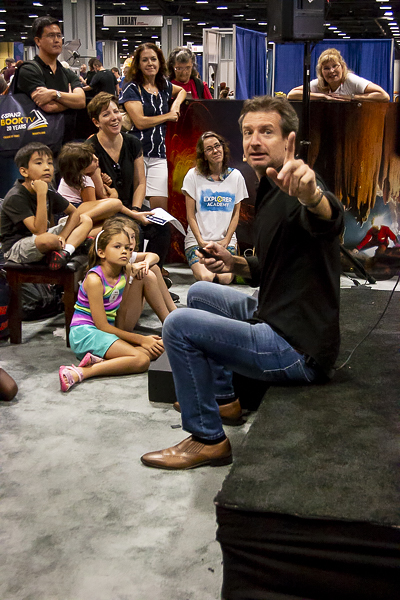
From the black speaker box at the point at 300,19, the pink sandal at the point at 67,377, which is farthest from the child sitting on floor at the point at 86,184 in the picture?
the black speaker box at the point at 300,19

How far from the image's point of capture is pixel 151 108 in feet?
15.9

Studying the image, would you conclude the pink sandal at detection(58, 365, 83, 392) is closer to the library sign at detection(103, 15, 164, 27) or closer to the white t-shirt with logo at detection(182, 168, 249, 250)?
the white t-shirt with logo at detection(182, 168, 249, 250)

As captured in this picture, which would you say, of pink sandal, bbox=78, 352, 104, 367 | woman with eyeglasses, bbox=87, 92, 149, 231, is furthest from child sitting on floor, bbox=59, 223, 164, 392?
woman with eyeglasses, bbox=87, 92, 149, 231

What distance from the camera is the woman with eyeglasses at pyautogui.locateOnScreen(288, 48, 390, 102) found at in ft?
17.0

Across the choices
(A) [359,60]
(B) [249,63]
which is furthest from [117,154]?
(A) [359,60]

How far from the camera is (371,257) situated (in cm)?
548

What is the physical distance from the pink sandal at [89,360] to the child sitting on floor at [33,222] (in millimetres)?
629

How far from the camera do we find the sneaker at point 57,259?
11.7ft

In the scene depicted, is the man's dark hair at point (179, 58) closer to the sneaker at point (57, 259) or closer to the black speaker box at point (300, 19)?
the black speaker box at point (300, 19)

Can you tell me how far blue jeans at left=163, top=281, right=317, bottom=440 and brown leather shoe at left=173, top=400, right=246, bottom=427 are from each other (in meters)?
0.38

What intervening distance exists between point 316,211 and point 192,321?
1.80 ft

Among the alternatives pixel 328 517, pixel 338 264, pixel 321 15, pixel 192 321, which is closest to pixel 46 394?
pixel 192 321

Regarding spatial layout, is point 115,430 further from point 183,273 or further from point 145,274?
point 183,273

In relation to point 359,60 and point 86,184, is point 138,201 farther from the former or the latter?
point 359,60
